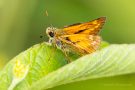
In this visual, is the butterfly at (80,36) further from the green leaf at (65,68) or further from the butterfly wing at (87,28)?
the green leaf at (65,68)

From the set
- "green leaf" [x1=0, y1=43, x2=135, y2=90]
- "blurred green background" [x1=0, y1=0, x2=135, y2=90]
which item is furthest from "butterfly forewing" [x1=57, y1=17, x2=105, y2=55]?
"green leaf" [x1=0, y1=43, x2=135, y2=90]

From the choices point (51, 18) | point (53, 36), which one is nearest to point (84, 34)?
point (53, 36)

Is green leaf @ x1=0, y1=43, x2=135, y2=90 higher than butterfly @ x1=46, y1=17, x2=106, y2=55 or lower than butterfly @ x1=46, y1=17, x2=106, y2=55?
lower

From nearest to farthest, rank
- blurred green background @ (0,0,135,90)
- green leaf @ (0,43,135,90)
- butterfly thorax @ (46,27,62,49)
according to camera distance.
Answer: green leaf @ (0,43,135,90)
butterfly thorax @ (46,27,62,49)
blurred green background @ (0,0,135,90)

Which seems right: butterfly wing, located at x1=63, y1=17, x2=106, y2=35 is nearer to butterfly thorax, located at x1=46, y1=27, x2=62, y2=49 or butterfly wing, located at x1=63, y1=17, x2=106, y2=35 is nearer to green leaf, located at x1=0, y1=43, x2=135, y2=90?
butterfly thorax, located at x1=46, y1=27, x2=62, y2=49

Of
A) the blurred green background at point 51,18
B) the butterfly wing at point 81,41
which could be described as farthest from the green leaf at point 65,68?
the blurred green background at point 51,18

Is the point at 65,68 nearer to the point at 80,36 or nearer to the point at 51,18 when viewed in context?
the point at 80,36

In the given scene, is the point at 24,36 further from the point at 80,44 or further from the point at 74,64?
the point at 74,64
